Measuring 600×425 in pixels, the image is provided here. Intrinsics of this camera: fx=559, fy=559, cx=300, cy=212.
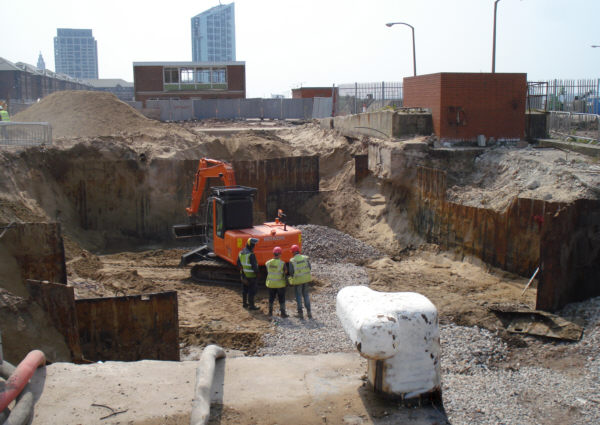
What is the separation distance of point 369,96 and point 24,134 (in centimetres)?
1853

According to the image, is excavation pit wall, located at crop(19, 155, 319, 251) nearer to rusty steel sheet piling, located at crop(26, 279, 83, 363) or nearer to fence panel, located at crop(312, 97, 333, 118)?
rusty steel sheet piling, located at crop(26, 279, 83, 363)

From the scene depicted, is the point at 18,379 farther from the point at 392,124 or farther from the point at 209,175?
the point at 392,124

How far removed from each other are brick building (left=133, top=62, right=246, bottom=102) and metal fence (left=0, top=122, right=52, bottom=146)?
85.8 ft

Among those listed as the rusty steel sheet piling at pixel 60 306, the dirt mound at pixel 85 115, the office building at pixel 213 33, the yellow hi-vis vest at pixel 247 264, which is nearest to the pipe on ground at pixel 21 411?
the rusty steel sheet piling at pixel 60 306

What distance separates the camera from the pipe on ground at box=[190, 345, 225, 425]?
4288 mm

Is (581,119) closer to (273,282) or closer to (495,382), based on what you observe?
(273,282)

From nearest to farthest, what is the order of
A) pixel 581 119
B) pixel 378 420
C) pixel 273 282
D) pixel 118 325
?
pixel 378 420
pixel 118 325
pixel 273 282
pixel 581 119

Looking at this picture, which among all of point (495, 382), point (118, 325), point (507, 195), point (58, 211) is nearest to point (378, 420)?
point (495, 382)

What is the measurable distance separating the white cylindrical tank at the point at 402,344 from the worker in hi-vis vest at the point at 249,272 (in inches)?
266

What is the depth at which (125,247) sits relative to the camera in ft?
61.6

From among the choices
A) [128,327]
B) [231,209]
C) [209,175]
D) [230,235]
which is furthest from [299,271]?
[209,175]

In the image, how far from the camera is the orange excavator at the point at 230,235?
41.6 feet

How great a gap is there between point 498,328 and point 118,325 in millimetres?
6410

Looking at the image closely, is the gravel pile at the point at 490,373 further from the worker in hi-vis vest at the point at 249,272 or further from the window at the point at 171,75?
the window at the point at 171,75
